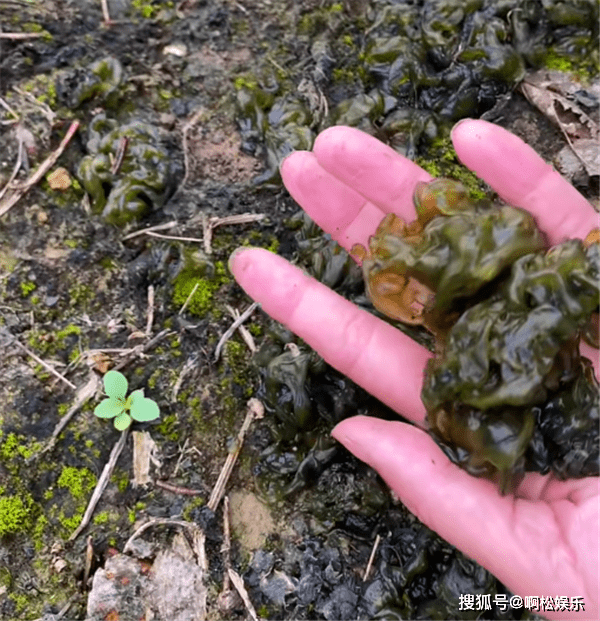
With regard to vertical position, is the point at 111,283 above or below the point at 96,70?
below

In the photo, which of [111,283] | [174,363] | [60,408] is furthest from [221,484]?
[111,283]

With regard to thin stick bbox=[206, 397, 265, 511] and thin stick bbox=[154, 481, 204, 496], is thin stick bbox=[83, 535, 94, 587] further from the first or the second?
thin stick bbox=[206, 397, 265, 511]

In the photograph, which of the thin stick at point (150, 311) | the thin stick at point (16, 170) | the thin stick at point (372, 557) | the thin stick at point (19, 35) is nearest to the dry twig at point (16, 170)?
the thin stick at point (16, 170)

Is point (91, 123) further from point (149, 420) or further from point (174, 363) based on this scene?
point (149, 420)

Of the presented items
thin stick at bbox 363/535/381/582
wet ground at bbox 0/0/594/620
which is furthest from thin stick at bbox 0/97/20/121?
thin stick at bbox 363/535/381/582

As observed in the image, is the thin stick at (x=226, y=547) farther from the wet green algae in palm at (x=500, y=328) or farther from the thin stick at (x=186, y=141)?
the thin stick at (x=186, y=141)

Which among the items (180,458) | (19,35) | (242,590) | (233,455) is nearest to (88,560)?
(180,458)
